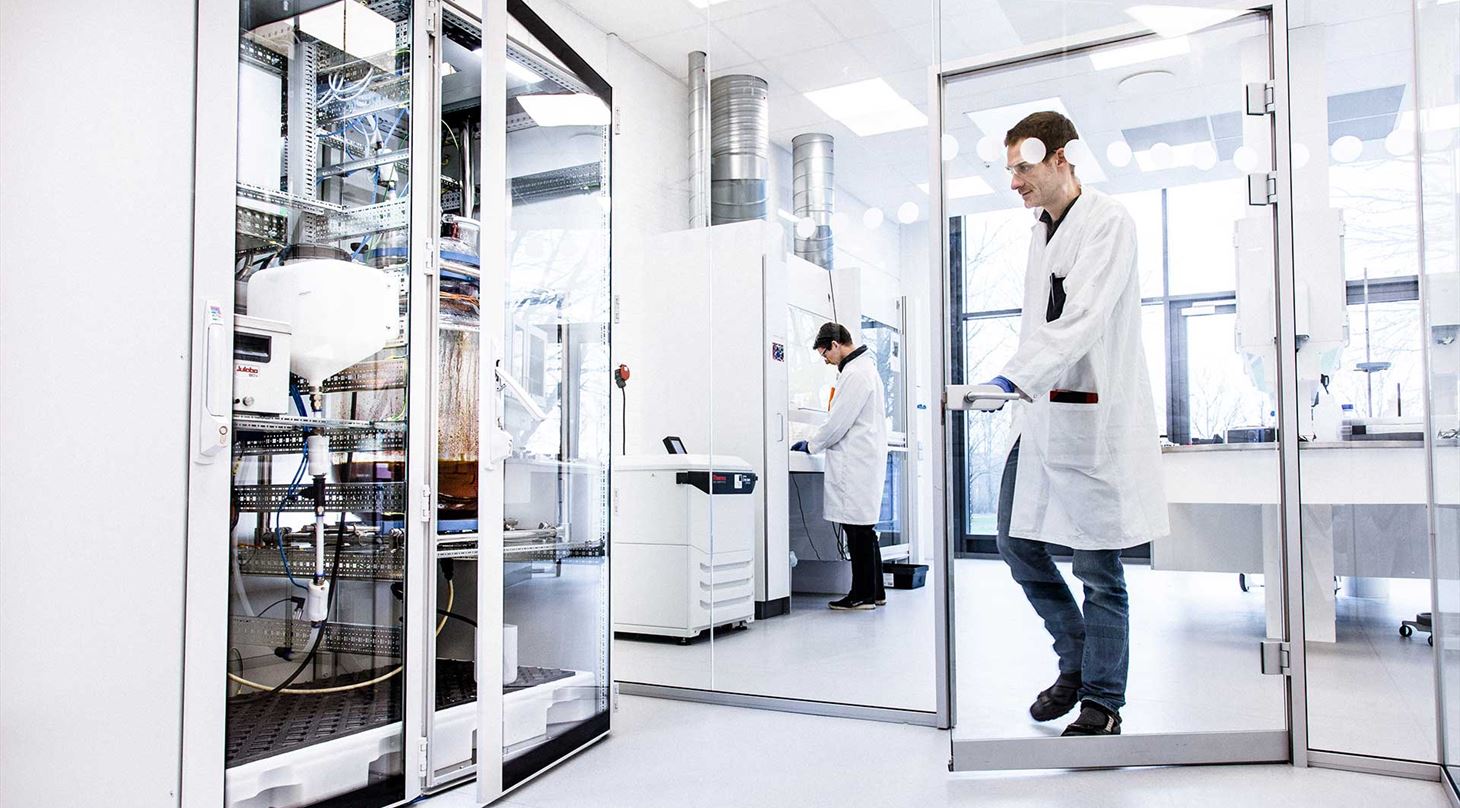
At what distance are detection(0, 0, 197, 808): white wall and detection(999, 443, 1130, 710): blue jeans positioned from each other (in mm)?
1993

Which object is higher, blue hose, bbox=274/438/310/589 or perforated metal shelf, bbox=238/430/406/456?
perforated metal shelf, bbox=238/430/406/456

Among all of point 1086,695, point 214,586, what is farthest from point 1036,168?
point 214,586

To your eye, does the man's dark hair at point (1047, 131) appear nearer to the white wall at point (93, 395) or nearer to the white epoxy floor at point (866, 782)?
the white epoxy floor at point (866, 782)

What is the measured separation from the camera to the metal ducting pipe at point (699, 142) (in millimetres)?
3426

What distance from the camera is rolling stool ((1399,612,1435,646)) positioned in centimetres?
247

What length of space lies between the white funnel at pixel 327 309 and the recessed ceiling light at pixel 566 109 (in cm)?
81

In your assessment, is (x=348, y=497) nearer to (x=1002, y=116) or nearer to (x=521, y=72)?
(x=521, y=72)

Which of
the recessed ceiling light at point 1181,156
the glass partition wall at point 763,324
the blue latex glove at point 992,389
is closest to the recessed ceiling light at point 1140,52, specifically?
the recessed ceiling light at point 1181,156

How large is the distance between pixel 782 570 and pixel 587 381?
3.43 feet

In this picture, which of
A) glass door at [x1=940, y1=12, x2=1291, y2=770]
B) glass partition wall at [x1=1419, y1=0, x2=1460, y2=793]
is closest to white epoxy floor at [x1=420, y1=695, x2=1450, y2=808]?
glass door at [x1=940, y1=12, x2=1291, y2=770]

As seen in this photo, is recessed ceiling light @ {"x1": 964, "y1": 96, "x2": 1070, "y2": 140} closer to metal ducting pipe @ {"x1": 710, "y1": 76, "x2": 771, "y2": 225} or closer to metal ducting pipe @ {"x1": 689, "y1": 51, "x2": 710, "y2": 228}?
metal ducting pipe @ {"x1": 710, "y1": 76, "x2": 771, "y2": 225}

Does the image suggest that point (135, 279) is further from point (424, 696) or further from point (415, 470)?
point (424, 696)

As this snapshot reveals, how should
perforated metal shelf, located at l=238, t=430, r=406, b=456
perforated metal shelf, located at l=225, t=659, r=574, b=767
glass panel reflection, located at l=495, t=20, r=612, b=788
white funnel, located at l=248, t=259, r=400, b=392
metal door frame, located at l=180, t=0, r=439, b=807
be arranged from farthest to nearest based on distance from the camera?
glass panel reflection, located at l=495, t=20, r=612, b=788 < perforated metal shelf, located at l=238, t=430, r=406, b=456 < white funnel, located at l=248, t=259, r=400, b=392 < perforated metal shelf, located at l=225, t=659, r=574, b=767 < metal door frame, located at l=180, t=0, r=439, b=807

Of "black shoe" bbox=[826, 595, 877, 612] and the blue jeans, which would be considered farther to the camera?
"black shoe" bbox=[826, 595, 877, 612]
